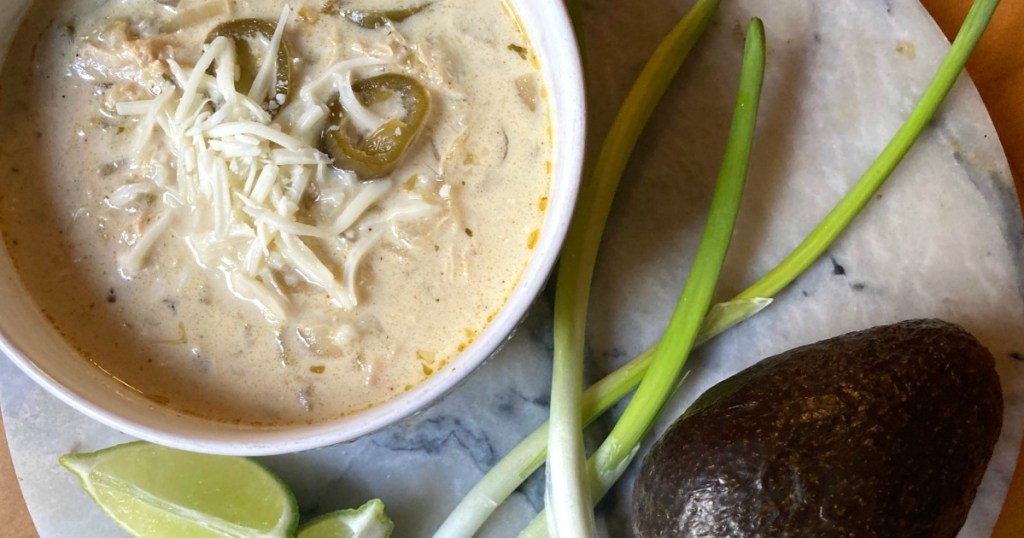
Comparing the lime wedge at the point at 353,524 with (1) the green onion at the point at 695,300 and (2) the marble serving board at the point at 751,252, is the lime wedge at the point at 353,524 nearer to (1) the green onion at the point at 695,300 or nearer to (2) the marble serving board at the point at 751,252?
(2) the marble serving board at the point at 751,252

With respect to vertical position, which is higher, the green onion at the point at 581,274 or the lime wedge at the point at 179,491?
the green onion at the point at 581,274

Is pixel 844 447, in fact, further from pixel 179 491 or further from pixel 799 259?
pixel 179 491

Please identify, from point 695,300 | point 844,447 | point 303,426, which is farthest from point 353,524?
point 844,447

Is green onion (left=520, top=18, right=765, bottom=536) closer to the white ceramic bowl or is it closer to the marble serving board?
the marble serving board

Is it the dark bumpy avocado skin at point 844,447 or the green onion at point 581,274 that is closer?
the dark bumpy avocado skin at point 844,447

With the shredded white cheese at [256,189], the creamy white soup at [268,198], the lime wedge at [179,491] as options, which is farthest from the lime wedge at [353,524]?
the shredded white cheese at [256,189]

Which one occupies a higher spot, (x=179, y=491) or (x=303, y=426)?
(x=303, y=426)
